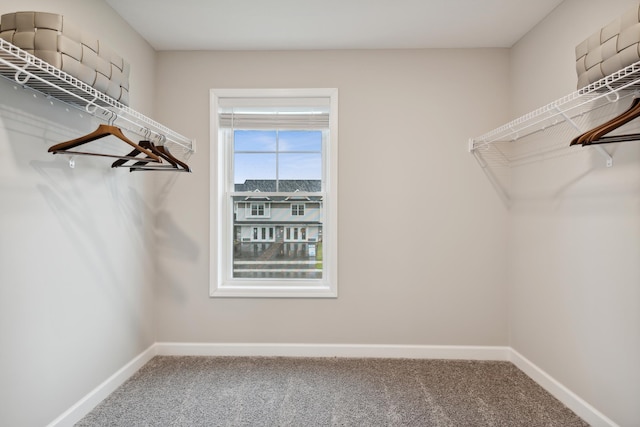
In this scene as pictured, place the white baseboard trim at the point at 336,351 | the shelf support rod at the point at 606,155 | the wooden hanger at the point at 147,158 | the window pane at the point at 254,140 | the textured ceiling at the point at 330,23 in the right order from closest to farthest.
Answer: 1. the shelf support rod at the point at 606,155
2. the wooden hanger at the point at 147,158
3. the textured ceiling at the point at 330,23
4. the white baseboard trim at the point at 336,351
5. the window pane at the point at 254,140

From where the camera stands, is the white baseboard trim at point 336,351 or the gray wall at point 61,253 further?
the white baseboard trim at point 336,351

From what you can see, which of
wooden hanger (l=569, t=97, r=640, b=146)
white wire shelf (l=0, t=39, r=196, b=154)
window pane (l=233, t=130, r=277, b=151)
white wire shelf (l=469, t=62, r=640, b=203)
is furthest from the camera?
window pane (l=233, t=130, r=277, b=151)

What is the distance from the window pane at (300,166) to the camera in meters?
2.87

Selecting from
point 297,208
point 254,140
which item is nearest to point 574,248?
point 297,208

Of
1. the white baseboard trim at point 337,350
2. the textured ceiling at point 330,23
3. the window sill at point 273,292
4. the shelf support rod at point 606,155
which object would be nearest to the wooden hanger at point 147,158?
the textured ceiling at point 330,23

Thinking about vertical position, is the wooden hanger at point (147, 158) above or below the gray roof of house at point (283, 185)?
above

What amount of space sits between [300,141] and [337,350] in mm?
1695

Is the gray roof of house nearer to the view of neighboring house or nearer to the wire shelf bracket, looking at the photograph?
the view of neighboring house

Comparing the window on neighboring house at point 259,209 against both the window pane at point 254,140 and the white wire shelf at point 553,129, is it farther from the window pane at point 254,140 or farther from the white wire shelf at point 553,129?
the white wire shelf at point 553,129

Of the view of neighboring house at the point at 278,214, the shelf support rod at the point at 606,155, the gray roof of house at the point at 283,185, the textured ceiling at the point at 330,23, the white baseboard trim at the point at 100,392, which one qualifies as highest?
the textured ceiling at the point at 330,23

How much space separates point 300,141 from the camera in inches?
113

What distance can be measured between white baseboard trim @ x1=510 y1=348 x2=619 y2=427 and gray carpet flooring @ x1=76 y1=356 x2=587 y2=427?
0.04 metres

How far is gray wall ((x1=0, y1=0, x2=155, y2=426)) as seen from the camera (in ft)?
4.91

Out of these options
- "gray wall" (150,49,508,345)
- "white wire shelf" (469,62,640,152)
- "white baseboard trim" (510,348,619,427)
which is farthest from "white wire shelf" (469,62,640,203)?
"white baseboard trim" (510,348,619,427)
